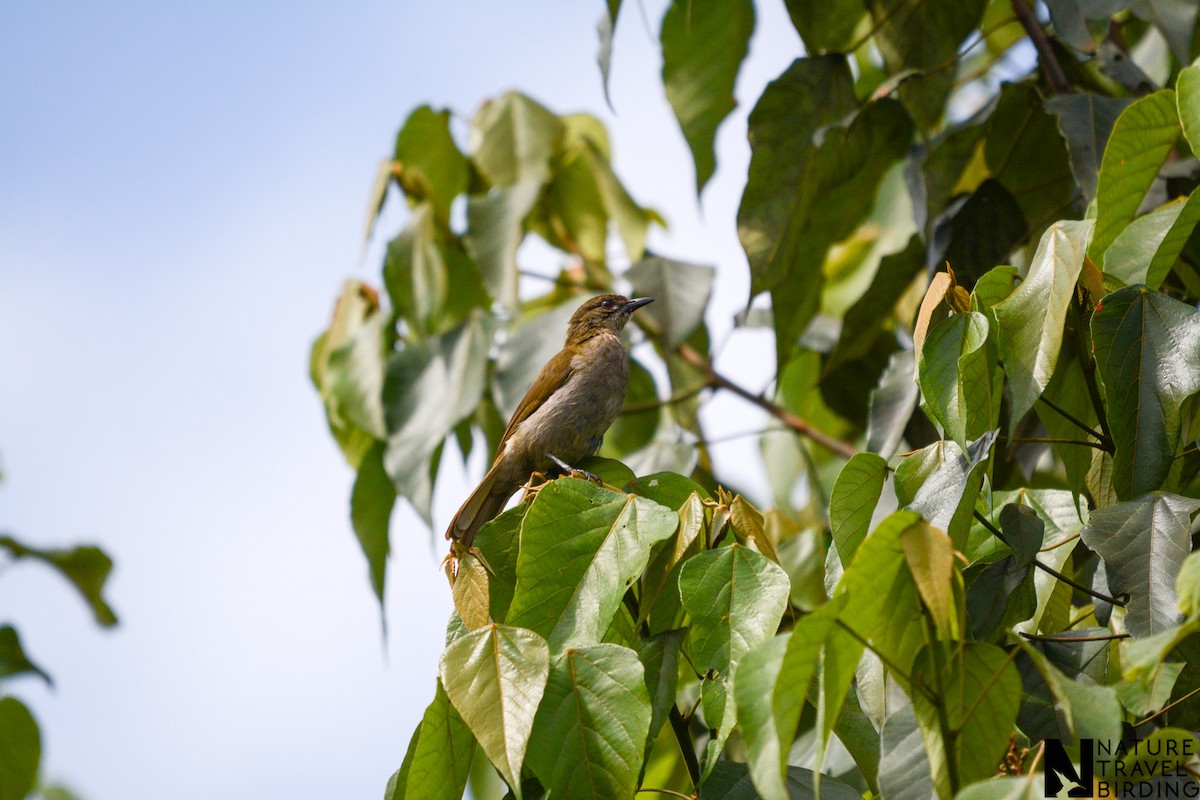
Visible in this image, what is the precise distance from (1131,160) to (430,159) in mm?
3103

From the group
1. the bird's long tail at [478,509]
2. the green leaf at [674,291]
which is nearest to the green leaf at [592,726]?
the bird's long tail at [478,509]

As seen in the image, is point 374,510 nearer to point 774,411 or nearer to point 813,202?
point 774,411

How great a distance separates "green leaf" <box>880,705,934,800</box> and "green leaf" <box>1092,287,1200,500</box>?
2.15ft

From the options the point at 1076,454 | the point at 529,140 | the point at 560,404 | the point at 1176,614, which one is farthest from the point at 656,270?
the point at 1176,614

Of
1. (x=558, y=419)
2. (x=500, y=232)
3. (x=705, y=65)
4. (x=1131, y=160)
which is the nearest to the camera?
(x=1131, y=160)

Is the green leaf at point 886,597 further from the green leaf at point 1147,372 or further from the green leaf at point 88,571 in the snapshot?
the green leaf at point 88,571

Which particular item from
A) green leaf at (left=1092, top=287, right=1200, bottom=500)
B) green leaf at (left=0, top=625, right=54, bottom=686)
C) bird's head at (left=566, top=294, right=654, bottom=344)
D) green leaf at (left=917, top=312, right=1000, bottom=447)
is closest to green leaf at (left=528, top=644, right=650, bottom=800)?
green leaf at (left=917, top=312, right=1000, bottom=447)

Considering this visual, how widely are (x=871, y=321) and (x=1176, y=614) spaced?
2.05 metres

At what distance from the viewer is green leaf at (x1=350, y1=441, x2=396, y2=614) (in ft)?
12.5

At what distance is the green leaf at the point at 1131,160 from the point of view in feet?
7.34

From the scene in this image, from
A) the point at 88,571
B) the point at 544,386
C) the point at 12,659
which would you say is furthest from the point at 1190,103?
the point at 88,571

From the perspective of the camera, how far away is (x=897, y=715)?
1656mm

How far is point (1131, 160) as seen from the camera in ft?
7.36

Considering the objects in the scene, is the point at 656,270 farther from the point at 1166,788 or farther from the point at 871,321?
the point at 1166,788
